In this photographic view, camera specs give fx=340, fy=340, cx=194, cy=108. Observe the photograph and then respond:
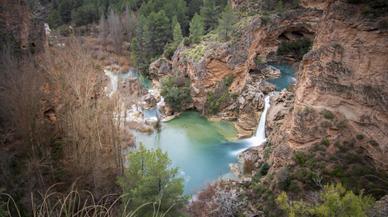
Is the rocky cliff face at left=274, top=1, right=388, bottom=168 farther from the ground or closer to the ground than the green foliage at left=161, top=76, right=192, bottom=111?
farther from the ground

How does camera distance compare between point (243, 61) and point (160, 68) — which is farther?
point (160, 68)

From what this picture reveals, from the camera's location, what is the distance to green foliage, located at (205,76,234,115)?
33062mm

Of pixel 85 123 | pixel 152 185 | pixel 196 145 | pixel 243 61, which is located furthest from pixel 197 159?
pixel 152 185

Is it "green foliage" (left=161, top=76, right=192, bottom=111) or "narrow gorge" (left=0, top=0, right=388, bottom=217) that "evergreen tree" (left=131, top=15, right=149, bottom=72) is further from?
"narrow gorge" (left=0, top=0, right=388, bottom=217)

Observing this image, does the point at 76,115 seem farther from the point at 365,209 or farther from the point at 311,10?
the point at 311,10

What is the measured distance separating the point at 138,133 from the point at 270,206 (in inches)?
636

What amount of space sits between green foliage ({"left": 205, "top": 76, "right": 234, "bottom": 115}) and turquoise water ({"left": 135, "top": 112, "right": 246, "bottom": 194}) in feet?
4.57

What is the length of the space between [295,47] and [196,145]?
19.3 meters

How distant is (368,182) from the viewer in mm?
14422

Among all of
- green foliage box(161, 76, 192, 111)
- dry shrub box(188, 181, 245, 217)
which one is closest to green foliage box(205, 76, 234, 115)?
green foliage box(161, 76, 192, 111)

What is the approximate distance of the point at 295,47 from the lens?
3953cm

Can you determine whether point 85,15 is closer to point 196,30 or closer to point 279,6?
point 196,30

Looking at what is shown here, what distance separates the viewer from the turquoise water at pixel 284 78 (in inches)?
1413

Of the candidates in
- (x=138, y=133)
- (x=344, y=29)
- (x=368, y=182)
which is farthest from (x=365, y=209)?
(x=138, y=133)
